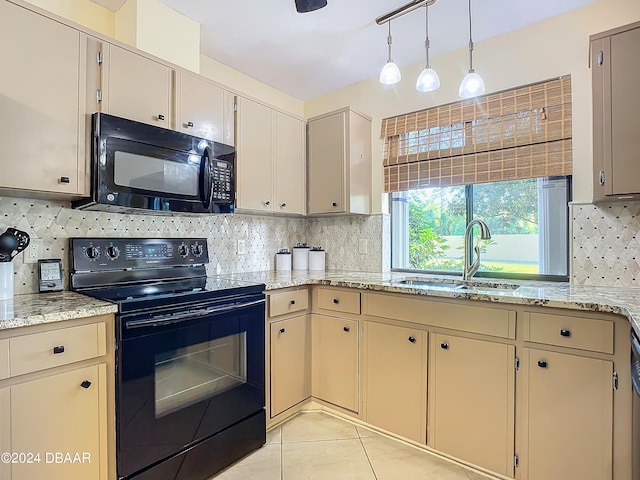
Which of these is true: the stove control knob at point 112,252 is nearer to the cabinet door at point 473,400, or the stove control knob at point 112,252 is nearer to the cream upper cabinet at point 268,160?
the cream upper cabinet at point 268,160

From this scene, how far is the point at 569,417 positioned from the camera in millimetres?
1593

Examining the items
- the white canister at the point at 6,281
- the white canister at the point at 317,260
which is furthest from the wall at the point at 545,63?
the white canister at the point at 6,281

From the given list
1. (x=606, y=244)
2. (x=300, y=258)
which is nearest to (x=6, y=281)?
(x=300, y=258)

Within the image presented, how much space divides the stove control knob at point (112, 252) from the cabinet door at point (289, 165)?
1.13m

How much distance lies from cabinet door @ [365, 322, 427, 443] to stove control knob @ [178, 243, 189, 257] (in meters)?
1.31

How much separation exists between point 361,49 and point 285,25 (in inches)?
23.8

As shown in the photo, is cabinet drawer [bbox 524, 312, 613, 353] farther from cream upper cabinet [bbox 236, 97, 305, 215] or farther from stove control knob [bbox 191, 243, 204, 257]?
stove control knob [bbox 191, 243, 204, 257]

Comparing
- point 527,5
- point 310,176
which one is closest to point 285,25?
point 310,176

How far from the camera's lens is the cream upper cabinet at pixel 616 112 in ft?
5.45

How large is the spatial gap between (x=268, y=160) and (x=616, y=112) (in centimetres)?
207

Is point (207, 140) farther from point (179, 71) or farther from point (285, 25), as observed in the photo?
point (285, 25)

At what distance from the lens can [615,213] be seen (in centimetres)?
201

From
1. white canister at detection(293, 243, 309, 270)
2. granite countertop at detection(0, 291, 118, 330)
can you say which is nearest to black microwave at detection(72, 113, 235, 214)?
granite countertop at detection(0, 291, 118, 330)

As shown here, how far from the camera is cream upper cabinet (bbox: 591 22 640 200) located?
1661 mm
